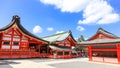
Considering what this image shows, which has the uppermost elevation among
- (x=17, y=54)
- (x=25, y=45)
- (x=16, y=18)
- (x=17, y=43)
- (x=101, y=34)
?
(x=16, y=18)

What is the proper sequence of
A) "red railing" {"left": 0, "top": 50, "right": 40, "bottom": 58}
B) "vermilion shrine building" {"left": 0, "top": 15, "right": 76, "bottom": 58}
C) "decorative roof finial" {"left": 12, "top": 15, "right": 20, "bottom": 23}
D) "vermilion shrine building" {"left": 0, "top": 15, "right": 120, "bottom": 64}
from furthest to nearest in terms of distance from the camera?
"decorative roof finial" {"left": 12, "top": 15, "right": 20, "bottom": 23} → "vermilion shrine building" {"left": 0, "top": 15, "right": 76, "bottom": 58} → "vermilion shrine building" {"left": 0, "top": 15, "right": 120, "bottom": 64} → "red railing" {"left": 0, "top": 50, "right": 40, "bottom": 58}

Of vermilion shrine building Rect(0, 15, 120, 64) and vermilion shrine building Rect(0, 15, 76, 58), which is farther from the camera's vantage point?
vermilion shrine building Rect(0, 15, 76, 58)

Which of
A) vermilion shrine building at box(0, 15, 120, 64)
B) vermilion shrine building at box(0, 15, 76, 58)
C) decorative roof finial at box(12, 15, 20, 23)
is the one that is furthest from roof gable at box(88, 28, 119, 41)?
decorative roof finial at box(12, 15, 20, 23)

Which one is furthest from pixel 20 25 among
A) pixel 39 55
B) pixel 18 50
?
pixel 39 55

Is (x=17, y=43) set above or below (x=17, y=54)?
above

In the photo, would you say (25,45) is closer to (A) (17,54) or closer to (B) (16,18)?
(A) (17,54)

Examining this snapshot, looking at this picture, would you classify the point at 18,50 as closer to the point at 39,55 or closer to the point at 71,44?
the point at 39,55

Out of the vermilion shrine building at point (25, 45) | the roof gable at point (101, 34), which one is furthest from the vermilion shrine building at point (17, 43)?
the roof gable at point (101, 34)

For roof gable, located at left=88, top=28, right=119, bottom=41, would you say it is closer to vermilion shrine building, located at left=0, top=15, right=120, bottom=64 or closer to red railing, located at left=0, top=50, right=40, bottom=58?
vermilion shrine building, located at left=0, top=15, right=120, bottom=64

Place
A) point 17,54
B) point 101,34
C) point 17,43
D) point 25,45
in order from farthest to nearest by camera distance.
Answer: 1. point 101,34
2. point 25,45
3. point 17,43
4. point 17,54

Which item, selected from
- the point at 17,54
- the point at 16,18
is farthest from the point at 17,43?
the point at 16,18

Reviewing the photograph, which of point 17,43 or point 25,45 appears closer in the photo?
point 17,43

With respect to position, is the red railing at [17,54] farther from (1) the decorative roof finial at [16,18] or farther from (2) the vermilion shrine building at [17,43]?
(1) the decorative roof finial at [16,18]

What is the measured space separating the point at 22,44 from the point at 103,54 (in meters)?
14.6
